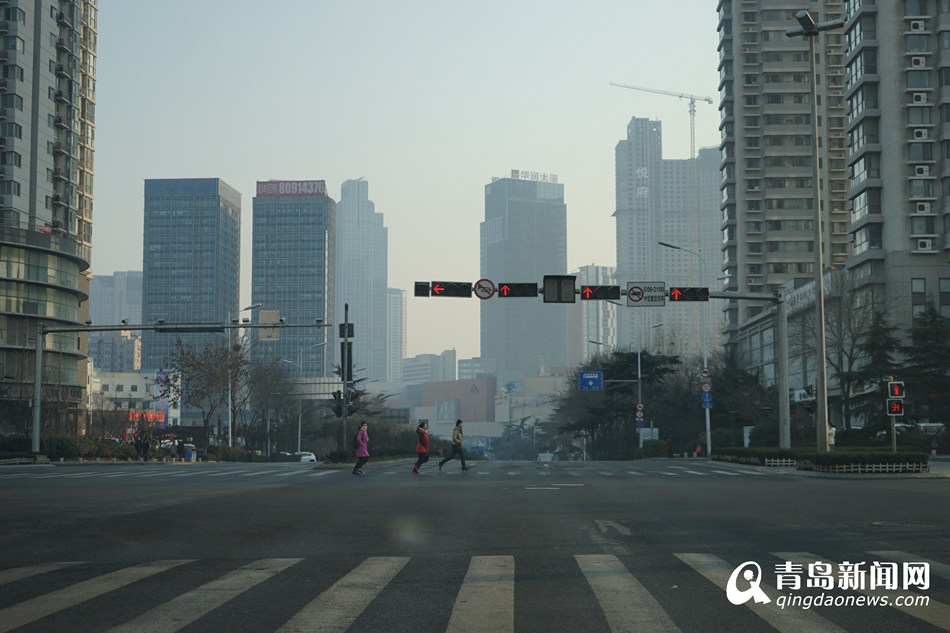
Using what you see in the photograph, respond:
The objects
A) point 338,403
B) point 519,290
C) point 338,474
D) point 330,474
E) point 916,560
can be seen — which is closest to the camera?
point 916,560

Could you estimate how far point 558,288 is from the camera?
1340 inches

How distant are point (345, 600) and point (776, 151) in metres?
112

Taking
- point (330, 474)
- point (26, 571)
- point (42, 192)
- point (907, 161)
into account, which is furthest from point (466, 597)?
point (42, 192)

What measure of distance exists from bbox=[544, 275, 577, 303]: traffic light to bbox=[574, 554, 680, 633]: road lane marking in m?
23.4

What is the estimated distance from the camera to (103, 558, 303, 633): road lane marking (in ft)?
23.7

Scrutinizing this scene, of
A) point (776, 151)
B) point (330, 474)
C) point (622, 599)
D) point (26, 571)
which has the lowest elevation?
point (330, 474)

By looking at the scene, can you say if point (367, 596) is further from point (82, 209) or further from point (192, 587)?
point (82, 209)

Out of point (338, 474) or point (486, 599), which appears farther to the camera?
point (338, 474)

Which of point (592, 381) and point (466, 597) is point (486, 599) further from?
point (592, 381)

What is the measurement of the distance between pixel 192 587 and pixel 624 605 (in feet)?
12.0

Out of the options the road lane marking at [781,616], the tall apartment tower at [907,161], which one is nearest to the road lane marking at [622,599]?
the road lane marking at [781,616]

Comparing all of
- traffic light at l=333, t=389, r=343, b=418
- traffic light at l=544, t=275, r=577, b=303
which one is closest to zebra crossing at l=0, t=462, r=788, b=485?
traffic light at l=333, t=389, r=343, b=418

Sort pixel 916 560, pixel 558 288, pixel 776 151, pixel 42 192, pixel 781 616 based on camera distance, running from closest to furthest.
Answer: pixel 781 616
pixel 916 560
pixel 558 288
pixel 42 192
pixel 776 151

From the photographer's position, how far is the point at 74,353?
294 ft
